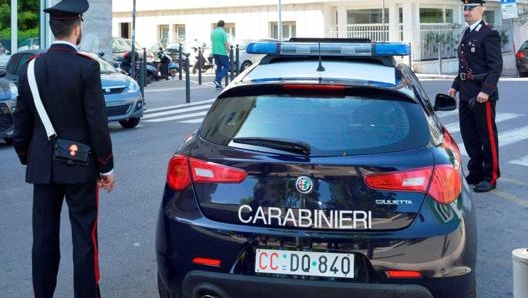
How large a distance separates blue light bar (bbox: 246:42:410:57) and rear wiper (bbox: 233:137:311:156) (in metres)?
1.12

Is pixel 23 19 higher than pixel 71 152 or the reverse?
higher

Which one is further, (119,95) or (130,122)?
(130,122)

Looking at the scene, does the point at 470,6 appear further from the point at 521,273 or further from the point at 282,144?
the point at 521,273

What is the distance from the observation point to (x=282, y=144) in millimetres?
4258

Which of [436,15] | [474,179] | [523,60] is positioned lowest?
[474,179]

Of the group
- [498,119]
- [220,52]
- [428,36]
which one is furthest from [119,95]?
[428,36]

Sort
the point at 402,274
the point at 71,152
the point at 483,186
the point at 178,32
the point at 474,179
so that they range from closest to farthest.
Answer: the point at 402,274 → the point at 71,152 → the point at 483,186 → the point at 474,179 → the point at 178,32

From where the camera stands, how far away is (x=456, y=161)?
4551 mm

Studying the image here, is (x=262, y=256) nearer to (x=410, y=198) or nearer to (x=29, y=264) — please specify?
(x=410, y=198)

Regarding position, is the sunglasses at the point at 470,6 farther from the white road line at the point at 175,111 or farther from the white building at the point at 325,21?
the white building at the point at 325,21

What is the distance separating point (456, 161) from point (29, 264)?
333cm

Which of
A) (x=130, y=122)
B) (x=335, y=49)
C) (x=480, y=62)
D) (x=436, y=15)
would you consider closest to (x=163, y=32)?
(x=436, y=15)

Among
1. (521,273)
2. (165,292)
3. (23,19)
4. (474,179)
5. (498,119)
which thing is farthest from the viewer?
(23,19)

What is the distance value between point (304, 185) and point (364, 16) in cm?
3571
